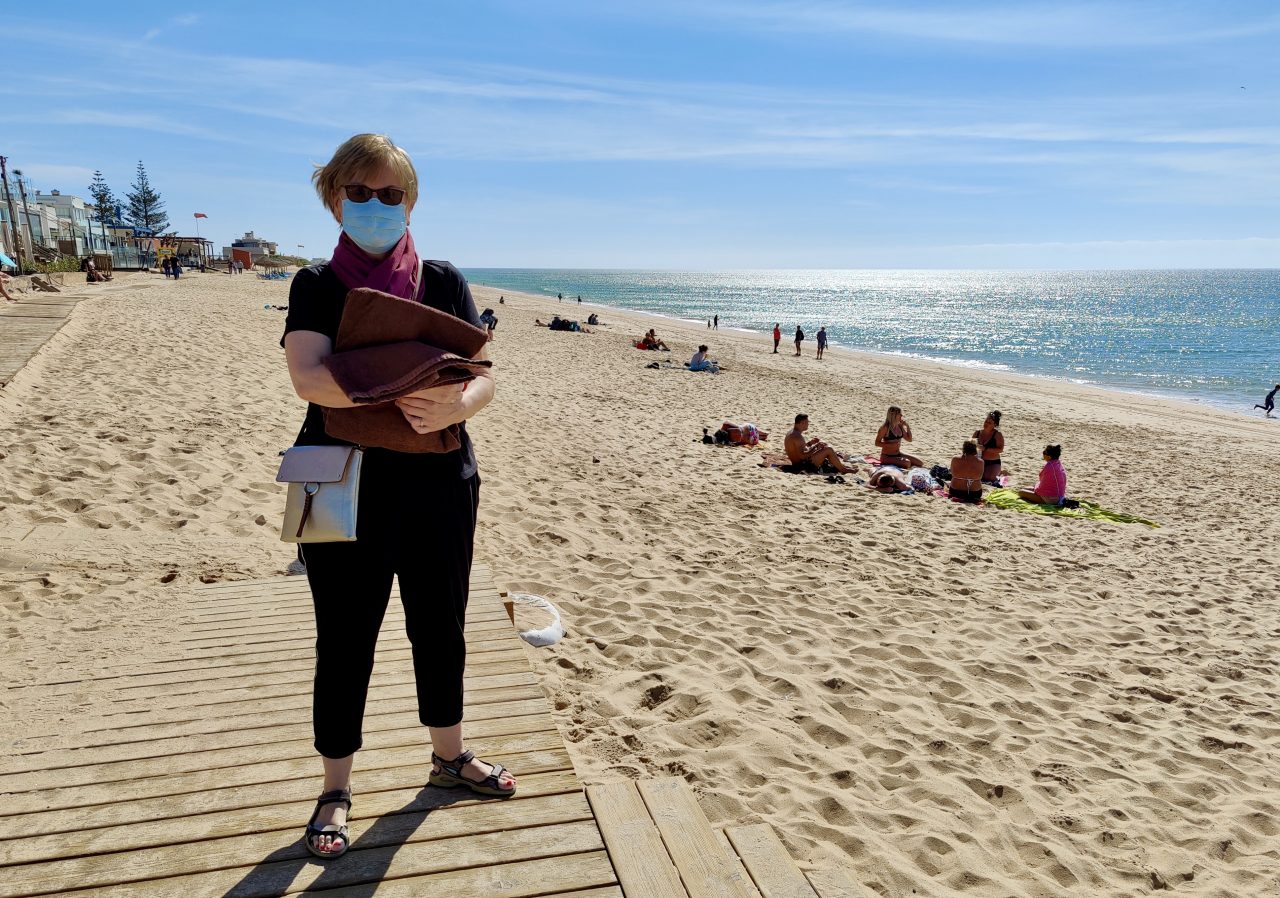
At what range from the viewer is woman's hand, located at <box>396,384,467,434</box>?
1.88m

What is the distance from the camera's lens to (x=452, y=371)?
192cm

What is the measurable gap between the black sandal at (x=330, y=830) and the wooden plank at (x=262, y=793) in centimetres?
22

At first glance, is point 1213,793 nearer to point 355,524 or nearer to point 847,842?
point 847,842

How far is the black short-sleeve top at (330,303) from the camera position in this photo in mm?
1885

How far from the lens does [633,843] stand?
7.24ft

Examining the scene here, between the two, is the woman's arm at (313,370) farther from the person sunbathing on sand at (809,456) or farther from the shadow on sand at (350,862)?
the person sunbathing on sand at (809,456)

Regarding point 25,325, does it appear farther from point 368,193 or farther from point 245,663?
point 368,193

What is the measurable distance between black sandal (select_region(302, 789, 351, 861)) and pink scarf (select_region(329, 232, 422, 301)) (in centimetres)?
149

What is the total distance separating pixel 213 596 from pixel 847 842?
375cm

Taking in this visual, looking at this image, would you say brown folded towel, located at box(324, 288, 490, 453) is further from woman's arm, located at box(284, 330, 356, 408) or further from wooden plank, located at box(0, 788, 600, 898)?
wooden plank, located at box(0, 788, 600, 898)

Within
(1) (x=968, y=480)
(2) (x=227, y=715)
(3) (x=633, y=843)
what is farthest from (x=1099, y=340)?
(2) (x=227, y=715)

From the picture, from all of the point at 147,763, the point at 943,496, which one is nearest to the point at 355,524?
the point at 147,763

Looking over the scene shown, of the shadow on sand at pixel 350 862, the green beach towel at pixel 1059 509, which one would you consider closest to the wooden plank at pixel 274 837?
the shadow on sand at pixel 350 862

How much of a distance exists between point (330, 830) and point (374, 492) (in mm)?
1005
